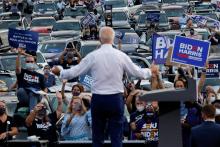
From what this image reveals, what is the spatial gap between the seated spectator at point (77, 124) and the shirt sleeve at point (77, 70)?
2.97 metres

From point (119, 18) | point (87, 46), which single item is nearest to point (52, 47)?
point (87, 46)

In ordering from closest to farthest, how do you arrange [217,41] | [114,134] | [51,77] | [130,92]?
1. [114,134]
2. [130,92]
3. [51,77]
4. [217,41]

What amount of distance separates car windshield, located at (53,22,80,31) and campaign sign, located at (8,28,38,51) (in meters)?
19.1

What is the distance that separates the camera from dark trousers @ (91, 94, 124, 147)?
10.1 metres

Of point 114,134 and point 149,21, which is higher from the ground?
point 114,134

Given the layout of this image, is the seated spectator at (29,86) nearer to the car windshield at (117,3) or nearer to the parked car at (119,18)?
the parked car at (119,18)

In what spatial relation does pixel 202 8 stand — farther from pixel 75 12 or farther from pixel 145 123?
pixel 145 123

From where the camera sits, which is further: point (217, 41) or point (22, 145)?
point (217, 41)

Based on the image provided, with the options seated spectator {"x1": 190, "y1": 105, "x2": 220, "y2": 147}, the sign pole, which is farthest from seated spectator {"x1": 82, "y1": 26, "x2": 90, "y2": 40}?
the sign pole

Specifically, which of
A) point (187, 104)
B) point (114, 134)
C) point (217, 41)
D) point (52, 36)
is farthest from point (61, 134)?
point (52, 36)

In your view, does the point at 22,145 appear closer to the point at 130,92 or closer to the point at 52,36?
the point at 130,92

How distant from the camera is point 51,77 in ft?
61.8

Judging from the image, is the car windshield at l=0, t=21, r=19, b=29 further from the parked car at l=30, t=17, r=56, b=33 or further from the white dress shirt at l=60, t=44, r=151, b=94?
the white dress shirt at l=60, t=44, r=151, b=94

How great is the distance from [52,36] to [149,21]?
14.0 feet
